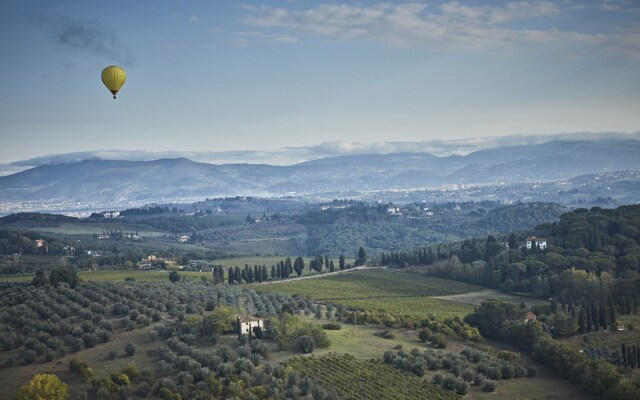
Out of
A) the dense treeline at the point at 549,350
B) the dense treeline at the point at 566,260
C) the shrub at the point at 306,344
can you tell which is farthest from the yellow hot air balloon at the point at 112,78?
the dense treeline at the point at 566,260

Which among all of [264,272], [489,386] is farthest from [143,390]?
[264,272]

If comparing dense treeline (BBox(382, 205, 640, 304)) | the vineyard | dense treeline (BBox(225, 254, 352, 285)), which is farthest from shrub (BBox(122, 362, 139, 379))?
dense treeline (BBox(382, 205, 640, 304))

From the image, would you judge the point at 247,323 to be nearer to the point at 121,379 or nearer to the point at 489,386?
the point at 121,379

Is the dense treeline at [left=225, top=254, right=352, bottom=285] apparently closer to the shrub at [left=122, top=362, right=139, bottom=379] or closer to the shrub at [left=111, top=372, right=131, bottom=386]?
the shrub at [left=122, top=362, right=139, bottom=379]

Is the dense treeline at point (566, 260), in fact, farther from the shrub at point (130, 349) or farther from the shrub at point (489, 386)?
the shrub at point (130, 349)

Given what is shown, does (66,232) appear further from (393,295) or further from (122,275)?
(393,295)
